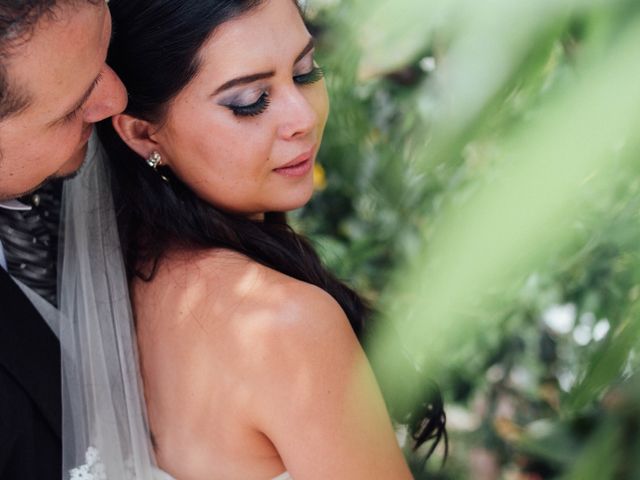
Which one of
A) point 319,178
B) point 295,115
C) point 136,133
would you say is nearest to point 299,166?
point 295,115

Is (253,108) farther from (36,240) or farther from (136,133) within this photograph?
(36,240)

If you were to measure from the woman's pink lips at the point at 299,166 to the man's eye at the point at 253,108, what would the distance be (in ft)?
0.53

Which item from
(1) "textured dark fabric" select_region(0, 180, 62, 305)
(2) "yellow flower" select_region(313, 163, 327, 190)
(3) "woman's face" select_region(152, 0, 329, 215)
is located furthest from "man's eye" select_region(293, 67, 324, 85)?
(2) "yellow flower" select_region(313, 163, 327, 190)

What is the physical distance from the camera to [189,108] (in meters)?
1.88

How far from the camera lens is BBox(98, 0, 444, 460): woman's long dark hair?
1844 millimetres

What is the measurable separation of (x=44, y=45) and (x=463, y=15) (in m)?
1.28

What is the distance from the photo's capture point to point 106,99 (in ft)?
5.99

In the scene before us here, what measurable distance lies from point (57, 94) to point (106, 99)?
6.2 inches

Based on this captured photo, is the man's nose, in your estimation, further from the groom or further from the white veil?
the white veil

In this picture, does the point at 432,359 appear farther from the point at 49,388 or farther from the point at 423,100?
the point at 423,100

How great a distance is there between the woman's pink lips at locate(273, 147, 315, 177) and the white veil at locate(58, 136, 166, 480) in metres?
0.45

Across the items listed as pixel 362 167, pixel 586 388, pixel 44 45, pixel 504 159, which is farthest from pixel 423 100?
pixel 504 159

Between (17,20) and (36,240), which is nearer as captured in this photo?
(17,20)

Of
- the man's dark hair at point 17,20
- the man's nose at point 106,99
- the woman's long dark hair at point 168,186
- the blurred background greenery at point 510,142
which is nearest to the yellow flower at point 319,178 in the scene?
the woman's long dark hair at point 168,186
